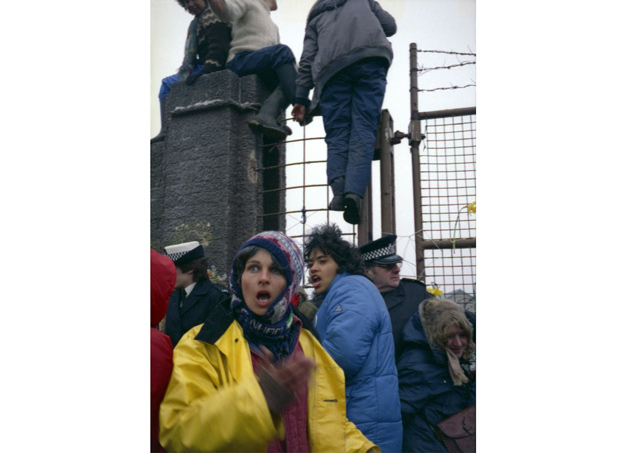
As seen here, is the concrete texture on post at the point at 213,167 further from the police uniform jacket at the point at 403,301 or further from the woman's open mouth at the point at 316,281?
the police uniform jacket at the point at 403,301

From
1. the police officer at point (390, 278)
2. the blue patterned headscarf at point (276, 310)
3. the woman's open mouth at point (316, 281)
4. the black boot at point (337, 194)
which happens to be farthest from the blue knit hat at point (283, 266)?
the black boot at point (337, 194)

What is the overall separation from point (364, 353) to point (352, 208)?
0.67 meters

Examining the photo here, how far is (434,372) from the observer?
1582 millimetres

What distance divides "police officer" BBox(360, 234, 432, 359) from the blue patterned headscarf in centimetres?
61

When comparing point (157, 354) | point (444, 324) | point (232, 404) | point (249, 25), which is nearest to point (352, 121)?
point (249, 25)

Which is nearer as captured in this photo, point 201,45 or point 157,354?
point 157,354

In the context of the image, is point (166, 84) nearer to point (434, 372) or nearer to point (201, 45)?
point (201, 45)

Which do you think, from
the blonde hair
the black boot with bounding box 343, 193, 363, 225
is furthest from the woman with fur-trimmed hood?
the black boot with bounding box 343, 193, 363, 225

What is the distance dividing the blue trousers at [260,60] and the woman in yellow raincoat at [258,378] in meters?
1.01

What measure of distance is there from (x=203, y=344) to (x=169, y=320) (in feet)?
2.37

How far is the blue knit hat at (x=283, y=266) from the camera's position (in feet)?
3.77

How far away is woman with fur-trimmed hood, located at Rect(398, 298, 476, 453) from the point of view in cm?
154

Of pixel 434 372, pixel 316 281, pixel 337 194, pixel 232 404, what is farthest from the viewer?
pixel 337 194
